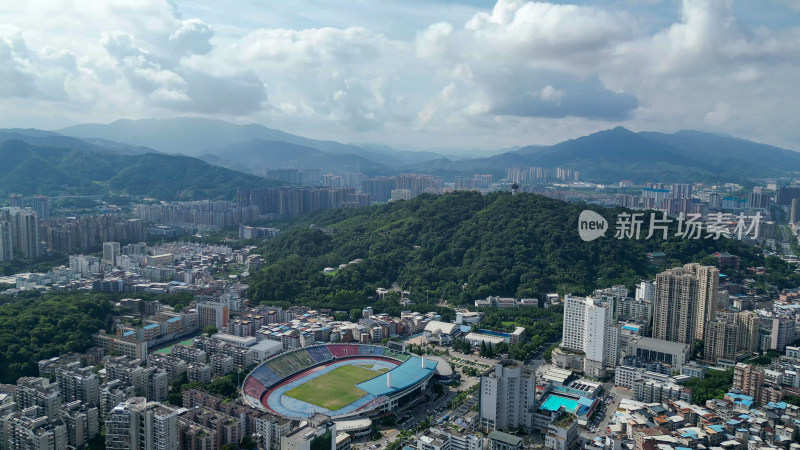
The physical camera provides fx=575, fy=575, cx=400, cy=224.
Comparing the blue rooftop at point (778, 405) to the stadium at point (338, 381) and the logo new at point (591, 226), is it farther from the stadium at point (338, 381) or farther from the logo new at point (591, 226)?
the logo new at point (591, 226)

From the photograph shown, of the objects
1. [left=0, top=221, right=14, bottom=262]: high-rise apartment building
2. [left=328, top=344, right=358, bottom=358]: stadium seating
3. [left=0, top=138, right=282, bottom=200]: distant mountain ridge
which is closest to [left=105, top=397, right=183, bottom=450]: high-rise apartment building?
[left=328, top=344, right=358, bottom=358]: stadium seating

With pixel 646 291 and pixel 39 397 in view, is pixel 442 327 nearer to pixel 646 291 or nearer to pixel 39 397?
pixel 646 291

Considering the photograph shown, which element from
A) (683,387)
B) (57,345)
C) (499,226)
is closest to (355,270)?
(499,226)

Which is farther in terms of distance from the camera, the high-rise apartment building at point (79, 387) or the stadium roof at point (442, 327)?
the stadium roof at point (442, 327)

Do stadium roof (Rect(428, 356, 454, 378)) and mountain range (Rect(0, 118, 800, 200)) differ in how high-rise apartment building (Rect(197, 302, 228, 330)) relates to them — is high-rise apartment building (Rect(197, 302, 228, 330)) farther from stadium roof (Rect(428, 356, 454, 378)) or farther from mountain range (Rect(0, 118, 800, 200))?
mountain range (Rect(0, 118, 800, 200))

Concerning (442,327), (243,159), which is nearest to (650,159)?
(243,159)

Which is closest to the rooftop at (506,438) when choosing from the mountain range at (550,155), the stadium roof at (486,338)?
the stadium roof at (486,338)
